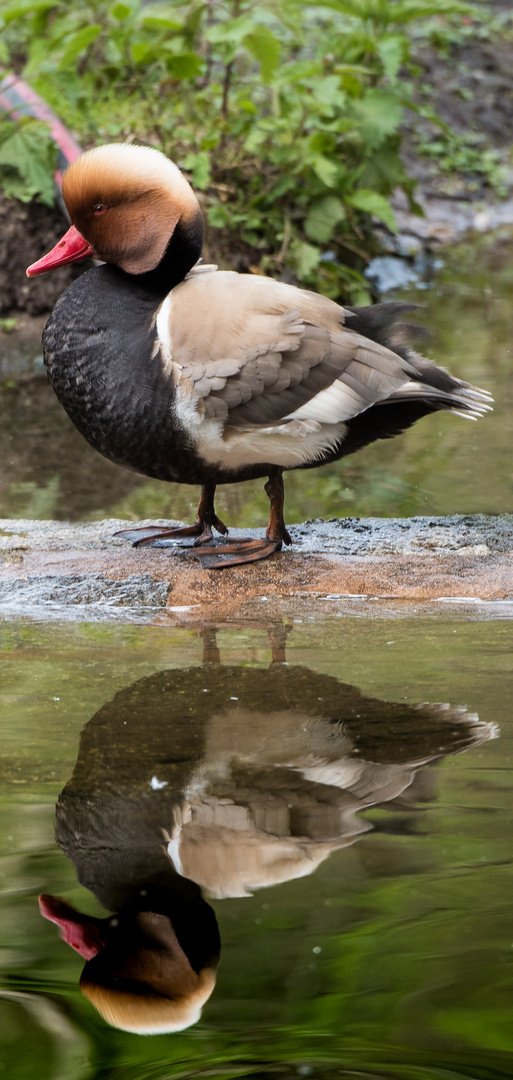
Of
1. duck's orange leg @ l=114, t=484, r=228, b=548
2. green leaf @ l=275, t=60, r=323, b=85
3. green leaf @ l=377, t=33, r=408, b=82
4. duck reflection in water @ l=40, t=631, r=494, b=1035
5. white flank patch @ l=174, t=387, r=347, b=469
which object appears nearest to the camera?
duck reflection in water @ l=40, t=631, r=494, b=1035

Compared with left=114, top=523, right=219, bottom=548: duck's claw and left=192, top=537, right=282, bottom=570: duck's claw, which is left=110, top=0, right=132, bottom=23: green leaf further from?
left=192, top=537, right=282, bottom=570: duck's claw

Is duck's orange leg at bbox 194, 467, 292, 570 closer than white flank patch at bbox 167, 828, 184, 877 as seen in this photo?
No

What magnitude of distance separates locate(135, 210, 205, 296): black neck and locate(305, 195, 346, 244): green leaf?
403 cm

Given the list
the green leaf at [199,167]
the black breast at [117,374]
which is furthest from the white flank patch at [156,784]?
the green leaf at [199,167]

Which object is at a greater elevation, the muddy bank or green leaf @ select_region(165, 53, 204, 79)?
green leaf @ select_region(165, 53, 204, 79)

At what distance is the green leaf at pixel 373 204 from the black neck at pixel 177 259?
13.2 ft

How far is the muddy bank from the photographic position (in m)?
3.39

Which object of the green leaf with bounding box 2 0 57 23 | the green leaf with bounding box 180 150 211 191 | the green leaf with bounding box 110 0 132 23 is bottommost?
the green leaf with bounding box 180 150 211 191

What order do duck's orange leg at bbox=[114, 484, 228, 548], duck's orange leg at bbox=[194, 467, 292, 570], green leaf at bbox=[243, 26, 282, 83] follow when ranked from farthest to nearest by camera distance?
green leaf at bbox=[243, 26, 282, 83], duck's orange leg at bbox=[114, 484, 228, 548], duck's orange leg at bbox=[194, 467, 292, 570]

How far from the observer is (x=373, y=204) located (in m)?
7.38

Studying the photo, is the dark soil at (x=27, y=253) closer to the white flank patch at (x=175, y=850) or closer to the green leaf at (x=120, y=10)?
the green leaf at (x=120, y=10)

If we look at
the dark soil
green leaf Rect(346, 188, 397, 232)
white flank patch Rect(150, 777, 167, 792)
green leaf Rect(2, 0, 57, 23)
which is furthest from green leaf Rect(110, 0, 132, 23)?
white flank patch Rect(150, 777, 167, 792)

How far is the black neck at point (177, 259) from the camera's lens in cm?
351

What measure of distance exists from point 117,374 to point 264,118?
4.82 metres
